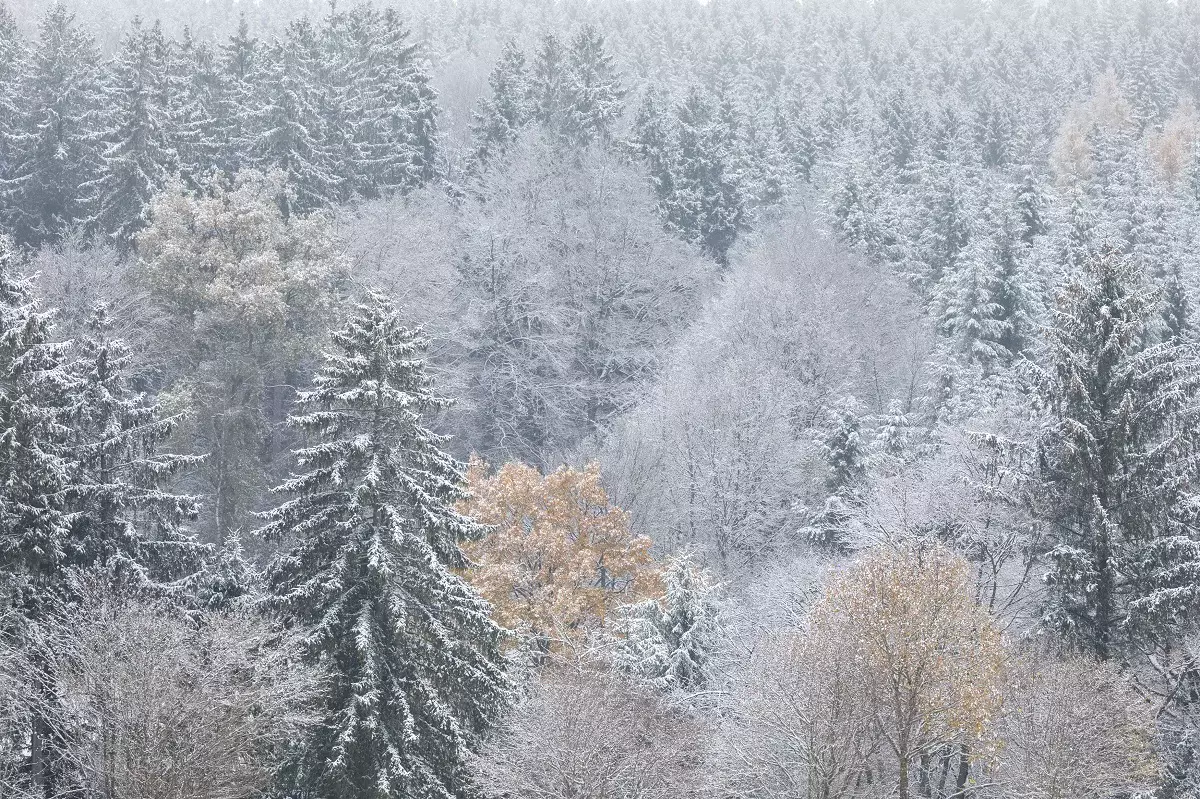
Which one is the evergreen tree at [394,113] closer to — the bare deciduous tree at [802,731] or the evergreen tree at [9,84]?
the evergreen tree at [9,84]

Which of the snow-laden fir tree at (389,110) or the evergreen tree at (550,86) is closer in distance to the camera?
the snow-laden fir tree at (389,110)

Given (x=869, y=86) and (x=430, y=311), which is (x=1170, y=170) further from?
(x=430, y=311)

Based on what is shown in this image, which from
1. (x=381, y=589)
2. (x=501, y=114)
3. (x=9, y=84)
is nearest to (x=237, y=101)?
(x=9, y=84)

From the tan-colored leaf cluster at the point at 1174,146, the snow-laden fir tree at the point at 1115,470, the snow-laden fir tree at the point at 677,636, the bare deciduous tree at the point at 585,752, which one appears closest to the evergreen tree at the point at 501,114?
the snow-laden fir tree at the point at 677,636

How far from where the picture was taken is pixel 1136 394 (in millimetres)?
27016

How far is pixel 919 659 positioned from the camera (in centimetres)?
2227

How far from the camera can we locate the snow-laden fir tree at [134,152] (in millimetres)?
48125

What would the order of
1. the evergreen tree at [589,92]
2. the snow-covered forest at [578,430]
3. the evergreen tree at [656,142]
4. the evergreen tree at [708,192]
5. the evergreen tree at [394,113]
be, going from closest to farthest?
the snow-covered forest at [578,430] < the evergreen tree at [394,113] < the evergreen tree at [589,92] < the evergreen tree at [708,192] < the evergreen tree at [656,142]

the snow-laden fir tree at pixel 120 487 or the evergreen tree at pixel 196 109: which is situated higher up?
the evergreen tree at pixel 196 109

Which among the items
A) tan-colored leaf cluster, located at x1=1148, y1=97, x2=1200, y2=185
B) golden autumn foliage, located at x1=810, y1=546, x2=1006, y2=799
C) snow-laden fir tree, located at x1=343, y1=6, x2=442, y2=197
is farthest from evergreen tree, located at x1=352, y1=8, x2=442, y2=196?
tan-colored leaf cluster, located at x1=1148, y1=97, x2=1200, y2=185

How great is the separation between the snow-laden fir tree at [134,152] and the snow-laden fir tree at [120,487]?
21.9 metres

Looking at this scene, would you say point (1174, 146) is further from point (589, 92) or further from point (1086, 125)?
point (589, 92)

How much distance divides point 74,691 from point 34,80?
40.5 metres

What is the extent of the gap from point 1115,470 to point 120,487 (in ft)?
68.7
